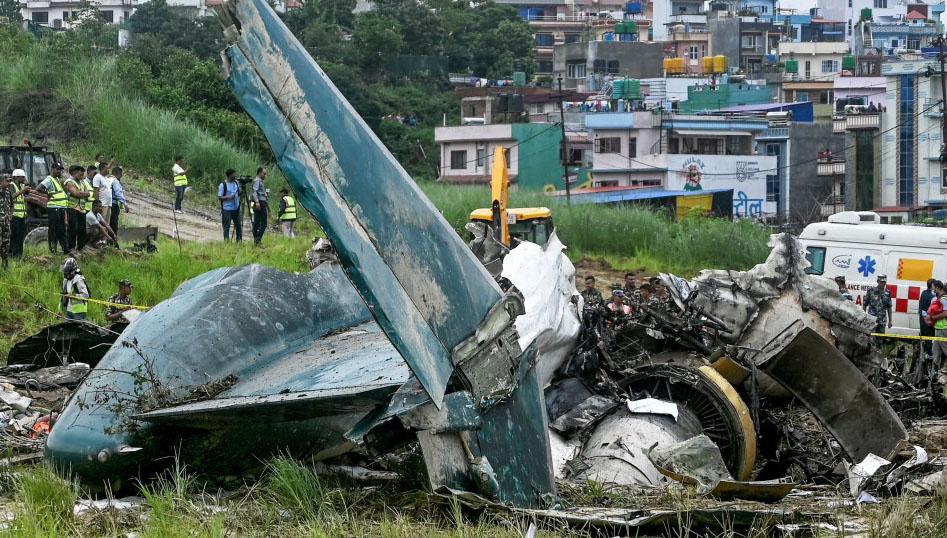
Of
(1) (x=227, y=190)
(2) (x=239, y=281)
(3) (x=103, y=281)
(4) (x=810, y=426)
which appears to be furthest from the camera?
(1) (x=227, y=190)

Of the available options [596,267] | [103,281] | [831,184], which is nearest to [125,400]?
[103,281]

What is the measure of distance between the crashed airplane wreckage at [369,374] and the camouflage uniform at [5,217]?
9.99m

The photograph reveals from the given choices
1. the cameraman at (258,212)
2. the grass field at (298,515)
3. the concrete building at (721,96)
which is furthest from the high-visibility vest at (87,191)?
the concrete building at (721,96)

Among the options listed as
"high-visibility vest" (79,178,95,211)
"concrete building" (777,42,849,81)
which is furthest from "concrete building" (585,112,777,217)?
"high-visibility vest" (79,178,95,211)

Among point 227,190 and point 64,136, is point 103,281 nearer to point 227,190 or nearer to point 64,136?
point 227,190

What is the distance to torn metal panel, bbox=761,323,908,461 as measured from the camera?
9852mm

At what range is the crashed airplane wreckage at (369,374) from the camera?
20.6 ft

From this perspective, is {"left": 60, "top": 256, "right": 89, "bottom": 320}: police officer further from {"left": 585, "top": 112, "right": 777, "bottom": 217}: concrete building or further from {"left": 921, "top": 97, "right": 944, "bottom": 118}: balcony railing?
{"left": 921, "top": 97, "right": 944, "bottom": 118}: balcony railing

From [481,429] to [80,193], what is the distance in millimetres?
13571

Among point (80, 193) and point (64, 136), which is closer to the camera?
point (80, 193)

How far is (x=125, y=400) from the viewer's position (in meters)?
7.14

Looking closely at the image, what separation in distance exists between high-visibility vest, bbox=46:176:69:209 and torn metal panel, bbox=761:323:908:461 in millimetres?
12100

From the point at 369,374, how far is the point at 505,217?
43.4ft

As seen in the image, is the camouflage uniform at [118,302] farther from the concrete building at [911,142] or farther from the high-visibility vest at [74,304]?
the concrete building at [911,142]
